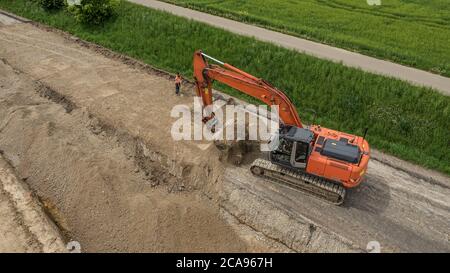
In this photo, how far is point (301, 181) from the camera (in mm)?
13227

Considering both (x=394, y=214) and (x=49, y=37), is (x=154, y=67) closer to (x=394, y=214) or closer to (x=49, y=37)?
(x=49, y=37)

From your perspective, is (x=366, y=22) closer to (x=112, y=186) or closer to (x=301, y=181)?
(x=301, y=181)

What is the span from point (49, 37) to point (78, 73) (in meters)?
6.88

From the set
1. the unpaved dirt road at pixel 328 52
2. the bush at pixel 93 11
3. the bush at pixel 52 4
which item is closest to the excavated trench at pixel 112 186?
the bush at pixel 93 11

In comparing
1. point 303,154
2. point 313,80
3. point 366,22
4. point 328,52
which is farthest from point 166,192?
point 366,22

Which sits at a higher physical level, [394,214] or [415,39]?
[415,39]

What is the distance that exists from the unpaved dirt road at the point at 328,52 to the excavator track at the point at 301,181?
1078 centimetres

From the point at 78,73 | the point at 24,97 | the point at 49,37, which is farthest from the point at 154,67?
the point at 49,37

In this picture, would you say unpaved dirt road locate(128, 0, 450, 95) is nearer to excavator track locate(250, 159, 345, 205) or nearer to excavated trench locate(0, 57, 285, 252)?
excavator track locate(250, 159, 345, 205)

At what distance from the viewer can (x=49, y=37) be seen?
26.0 metres

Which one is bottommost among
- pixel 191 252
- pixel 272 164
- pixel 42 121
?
pixel 191 252

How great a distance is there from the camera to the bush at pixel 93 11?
26.6 metres

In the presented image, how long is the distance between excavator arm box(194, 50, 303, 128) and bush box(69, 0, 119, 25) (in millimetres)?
15879
